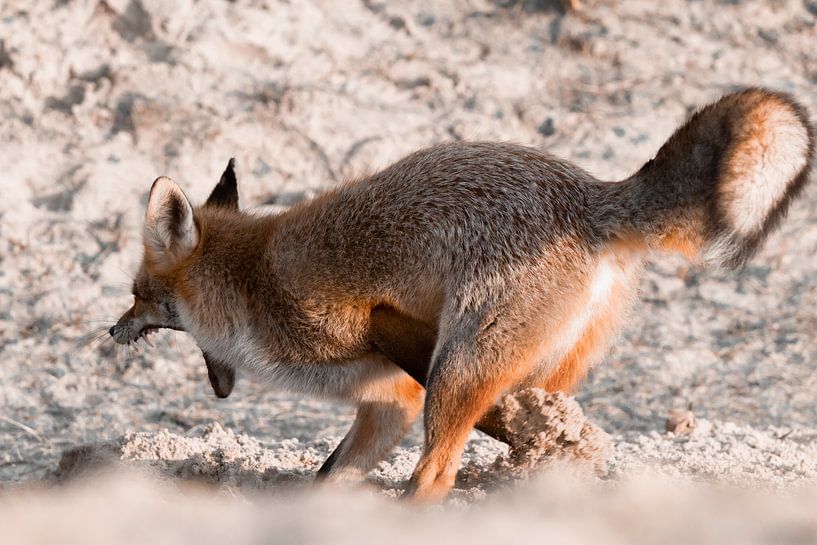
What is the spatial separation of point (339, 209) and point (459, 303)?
92 centimetres

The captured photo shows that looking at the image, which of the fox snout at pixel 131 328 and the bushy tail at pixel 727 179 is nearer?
the bushy tail at pixel 727 179

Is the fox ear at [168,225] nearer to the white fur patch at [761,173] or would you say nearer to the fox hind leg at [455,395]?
the fox hind leg at [455,395]

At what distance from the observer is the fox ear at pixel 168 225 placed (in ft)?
18.5

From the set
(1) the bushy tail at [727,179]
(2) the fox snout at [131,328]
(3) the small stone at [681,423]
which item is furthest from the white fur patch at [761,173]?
(2) the fox snout at [131,328]

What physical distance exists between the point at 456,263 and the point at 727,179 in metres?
1.22

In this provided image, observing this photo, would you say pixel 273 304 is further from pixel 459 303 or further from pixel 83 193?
pixel 83 193

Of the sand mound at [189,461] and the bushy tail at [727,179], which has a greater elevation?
the bushy tail at [727,179]

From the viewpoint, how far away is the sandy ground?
7.45m

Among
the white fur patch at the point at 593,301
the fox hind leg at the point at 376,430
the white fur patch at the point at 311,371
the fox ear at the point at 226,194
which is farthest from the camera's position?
the fox ear at the point at 226,194

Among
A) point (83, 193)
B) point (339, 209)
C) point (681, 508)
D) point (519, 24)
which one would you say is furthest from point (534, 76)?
point (681, 508)

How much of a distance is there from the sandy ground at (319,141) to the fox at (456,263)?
1.14 meters

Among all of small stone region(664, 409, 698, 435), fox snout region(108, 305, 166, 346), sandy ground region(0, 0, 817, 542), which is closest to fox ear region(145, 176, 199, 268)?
fox snout region(108, 305, 166, 346)

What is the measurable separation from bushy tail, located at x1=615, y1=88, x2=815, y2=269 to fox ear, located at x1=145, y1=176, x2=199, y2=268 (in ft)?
7.35

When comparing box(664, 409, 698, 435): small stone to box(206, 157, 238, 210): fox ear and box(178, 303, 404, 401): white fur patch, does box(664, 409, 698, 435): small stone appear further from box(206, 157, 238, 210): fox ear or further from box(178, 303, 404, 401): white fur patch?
box(206, 157, 238, 210): fox ear
